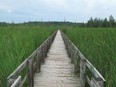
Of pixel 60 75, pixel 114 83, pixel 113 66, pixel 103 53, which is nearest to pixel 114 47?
pixel 103 53

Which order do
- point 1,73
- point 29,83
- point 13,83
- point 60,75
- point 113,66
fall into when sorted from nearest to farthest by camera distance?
point 13,83 < point 113,66 < point 1,73 < point 29,83 < point 60,75

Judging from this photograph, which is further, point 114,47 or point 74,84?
point 74,84

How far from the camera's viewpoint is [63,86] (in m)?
6.14

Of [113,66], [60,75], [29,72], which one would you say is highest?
[113,66]

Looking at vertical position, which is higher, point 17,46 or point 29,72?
point 17,46

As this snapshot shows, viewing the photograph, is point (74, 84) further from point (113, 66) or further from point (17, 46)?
point (113, 66)

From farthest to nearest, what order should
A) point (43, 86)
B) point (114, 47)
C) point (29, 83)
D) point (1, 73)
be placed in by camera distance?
point (43, 86) < point (29, 83) < point (114, 47) < point (1, 73)

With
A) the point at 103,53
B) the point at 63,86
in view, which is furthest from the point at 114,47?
the point at 63,86

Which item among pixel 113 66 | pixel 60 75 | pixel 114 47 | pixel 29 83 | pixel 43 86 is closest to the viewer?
pixel 113 66

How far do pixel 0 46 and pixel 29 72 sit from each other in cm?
88

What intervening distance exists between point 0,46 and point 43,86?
1.33m

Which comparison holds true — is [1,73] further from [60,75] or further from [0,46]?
[60,75]

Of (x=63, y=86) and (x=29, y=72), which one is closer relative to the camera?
(x=29, y=72)

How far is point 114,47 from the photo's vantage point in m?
4.82
